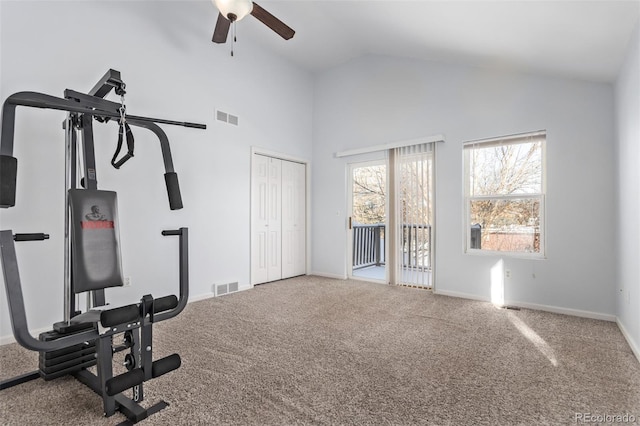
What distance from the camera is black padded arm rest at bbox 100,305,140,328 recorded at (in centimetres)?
157

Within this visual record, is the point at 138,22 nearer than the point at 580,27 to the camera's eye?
No

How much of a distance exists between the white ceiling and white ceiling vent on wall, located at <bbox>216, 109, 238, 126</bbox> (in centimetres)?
106

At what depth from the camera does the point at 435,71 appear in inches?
175

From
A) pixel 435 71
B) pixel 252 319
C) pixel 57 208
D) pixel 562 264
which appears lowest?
pixel 252 319

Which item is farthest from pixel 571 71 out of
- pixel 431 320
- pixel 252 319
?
pixel 252 319

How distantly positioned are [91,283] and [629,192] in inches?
159

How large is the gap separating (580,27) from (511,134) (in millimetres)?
1437

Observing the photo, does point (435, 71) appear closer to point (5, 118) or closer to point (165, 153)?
point (165, 153)

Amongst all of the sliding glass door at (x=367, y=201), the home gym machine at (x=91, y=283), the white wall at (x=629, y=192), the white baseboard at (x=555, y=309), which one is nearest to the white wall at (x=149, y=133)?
the home gym machine at (x=91, y=283)

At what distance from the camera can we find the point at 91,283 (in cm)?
183

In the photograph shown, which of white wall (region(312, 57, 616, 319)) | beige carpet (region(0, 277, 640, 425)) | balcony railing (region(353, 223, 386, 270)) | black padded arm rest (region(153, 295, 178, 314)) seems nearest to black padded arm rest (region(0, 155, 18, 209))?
black padded arm rest (region(153, 295, 178, 314))

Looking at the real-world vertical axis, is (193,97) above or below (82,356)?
above

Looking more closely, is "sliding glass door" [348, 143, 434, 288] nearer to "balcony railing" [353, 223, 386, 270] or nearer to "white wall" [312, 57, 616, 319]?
"white wall" [312, 57, 616, 319]
